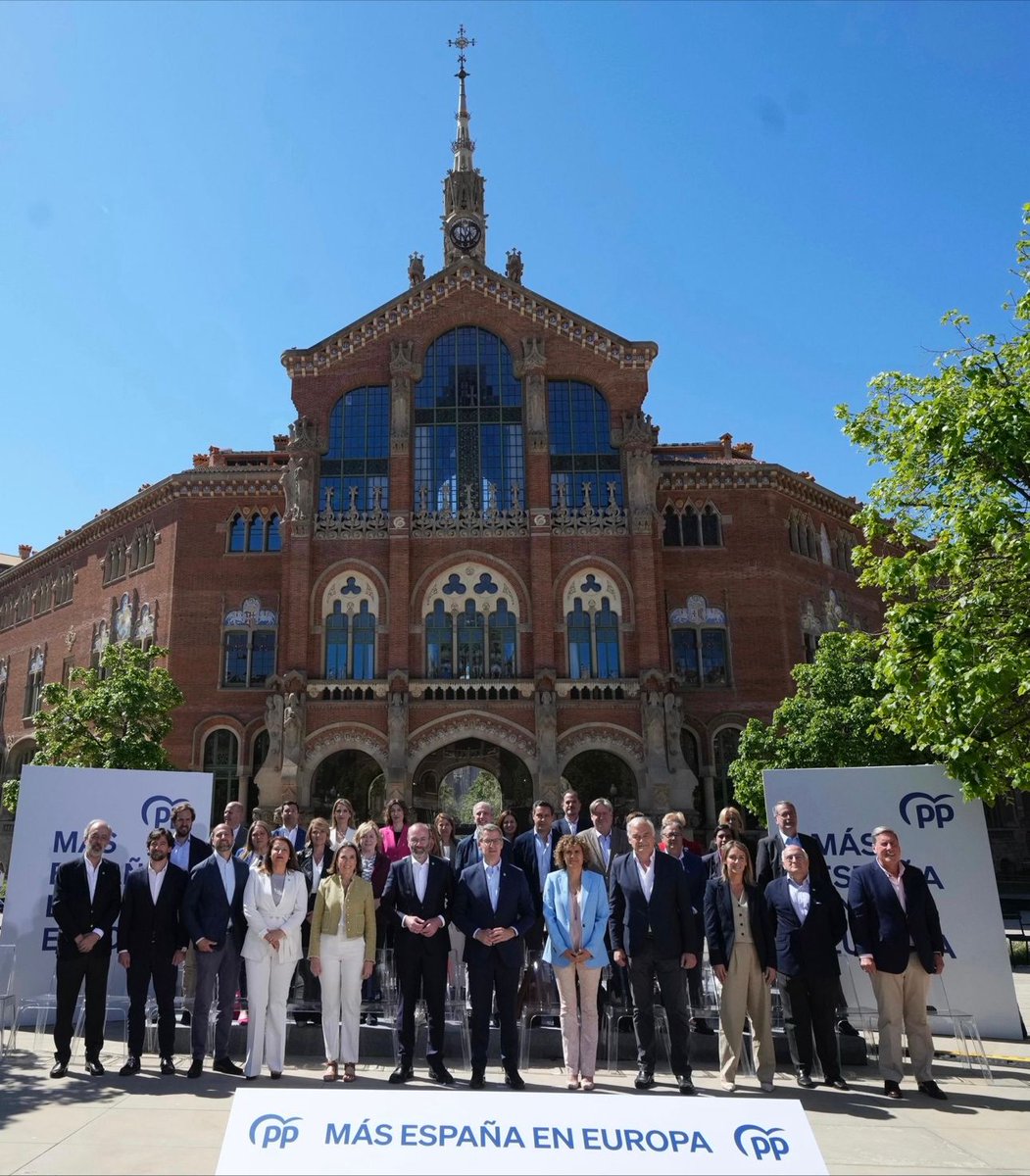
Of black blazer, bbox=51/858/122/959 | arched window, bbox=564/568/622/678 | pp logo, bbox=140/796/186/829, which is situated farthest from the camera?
arched window, bbox=564/568/622/678

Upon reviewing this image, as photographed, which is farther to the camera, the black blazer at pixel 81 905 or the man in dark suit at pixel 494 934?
the black blazer at pixel 81 905

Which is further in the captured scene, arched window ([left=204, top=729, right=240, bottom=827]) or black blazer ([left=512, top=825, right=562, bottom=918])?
arched window ([left=204, top=729, right=240, bottom=827])

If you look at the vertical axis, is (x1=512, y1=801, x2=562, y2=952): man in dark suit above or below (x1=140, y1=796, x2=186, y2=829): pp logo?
below

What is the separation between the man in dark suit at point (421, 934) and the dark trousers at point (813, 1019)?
3084 millimetres

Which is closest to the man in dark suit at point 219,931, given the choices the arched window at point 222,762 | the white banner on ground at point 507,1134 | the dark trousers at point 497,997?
the dark trousers at point 497,997

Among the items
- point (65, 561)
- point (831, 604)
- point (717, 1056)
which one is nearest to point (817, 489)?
point (831, 604)

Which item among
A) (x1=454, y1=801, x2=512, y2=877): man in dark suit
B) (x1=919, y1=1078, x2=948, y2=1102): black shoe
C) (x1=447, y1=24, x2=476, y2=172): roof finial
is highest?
(x1=447, y1=24, x2=476, y2=172): roof finial

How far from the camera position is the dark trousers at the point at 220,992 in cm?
838

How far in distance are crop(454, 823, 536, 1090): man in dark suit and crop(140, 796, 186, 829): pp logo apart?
486cm

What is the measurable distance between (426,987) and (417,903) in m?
0.73

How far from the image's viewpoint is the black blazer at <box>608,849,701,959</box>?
26.9 feet

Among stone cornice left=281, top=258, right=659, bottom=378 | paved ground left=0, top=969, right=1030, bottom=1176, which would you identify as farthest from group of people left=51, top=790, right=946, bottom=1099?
stone cornice left=281, top=258, right=659, bottom=378

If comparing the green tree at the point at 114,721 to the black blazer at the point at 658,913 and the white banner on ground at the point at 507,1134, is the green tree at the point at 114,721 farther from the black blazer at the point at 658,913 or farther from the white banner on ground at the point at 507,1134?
the white banner on ground at the point at 507,1134

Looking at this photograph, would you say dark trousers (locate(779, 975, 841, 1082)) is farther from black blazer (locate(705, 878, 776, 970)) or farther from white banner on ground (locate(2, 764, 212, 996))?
white banner on ground (locate(2, 764, 212, 996))
